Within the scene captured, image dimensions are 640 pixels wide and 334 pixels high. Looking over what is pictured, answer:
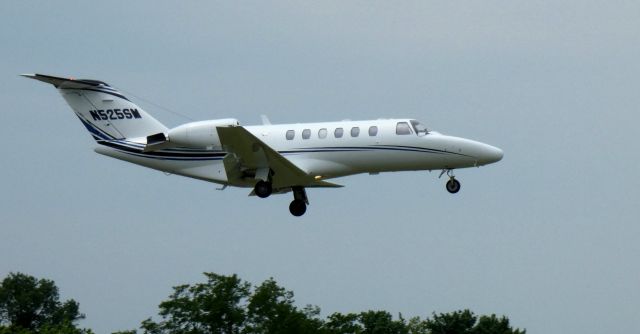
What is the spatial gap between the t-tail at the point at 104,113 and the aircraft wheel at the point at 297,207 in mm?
5334

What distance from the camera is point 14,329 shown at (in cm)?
7581

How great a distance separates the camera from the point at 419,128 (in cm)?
4644

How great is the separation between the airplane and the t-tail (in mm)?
1188

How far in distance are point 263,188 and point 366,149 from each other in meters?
3.57

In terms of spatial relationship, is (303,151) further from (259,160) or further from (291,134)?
(259,160)

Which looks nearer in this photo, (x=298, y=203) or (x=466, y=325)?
(x=298, y=203)

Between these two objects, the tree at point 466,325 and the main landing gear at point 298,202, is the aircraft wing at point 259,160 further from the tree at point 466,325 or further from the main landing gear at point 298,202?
the tree at point 466,325

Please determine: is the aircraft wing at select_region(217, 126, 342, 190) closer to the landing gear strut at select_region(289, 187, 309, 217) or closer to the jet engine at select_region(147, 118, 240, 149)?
the jet engine at select_region(147, 118, 240, 149)

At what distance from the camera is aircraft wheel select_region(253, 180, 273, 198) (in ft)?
154

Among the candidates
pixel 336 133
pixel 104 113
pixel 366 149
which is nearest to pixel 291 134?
pixel 336 133

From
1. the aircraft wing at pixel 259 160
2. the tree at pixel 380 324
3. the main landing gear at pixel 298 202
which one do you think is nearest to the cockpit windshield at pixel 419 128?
the aircraft wing at pixel 259 160

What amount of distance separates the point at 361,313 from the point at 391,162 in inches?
1183

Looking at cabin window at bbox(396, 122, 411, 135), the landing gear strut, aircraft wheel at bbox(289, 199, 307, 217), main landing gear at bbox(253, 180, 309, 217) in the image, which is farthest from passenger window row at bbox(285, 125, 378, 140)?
Answer: aircraft wheel at bbox(289, 199, 307, 217)

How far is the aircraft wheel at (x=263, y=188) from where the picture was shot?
1847 inches
